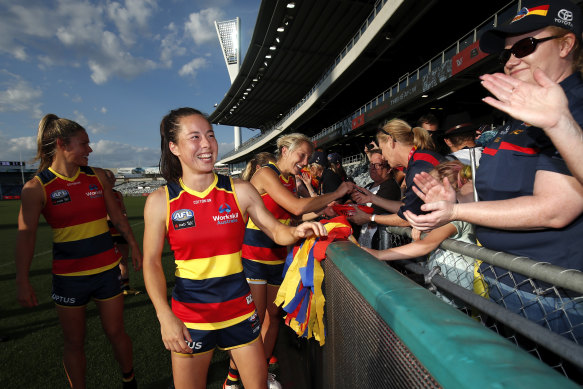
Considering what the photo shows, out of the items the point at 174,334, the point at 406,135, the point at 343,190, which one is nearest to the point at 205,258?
the point at 174,334

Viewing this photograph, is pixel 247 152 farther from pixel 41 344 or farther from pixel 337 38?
pixel 41 344

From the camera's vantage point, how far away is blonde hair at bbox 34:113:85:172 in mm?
2539

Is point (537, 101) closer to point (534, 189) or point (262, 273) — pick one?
point (534, 189)

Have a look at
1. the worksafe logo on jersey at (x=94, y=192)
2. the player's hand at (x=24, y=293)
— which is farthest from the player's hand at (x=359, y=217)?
the player's hand at (x=24, y=293)

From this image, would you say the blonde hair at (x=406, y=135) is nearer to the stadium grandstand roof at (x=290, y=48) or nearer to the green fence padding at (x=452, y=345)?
the green fence padding at (x=452, y=345)

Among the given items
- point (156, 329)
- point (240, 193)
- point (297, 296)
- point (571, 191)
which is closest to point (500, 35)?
point (571, 191)

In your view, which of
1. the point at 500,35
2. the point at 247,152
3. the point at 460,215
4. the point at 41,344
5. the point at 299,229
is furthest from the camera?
the point at 247,152

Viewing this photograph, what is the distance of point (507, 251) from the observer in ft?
4.65

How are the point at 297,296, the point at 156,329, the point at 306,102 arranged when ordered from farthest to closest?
the point at 306,102 → the point at 156,329 → the point at 297,296

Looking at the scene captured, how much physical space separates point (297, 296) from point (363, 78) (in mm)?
27505

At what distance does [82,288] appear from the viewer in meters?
2.45

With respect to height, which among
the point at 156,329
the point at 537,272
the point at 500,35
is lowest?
the point at 156,329

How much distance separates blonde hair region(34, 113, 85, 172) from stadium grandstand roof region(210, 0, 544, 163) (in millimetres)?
7099

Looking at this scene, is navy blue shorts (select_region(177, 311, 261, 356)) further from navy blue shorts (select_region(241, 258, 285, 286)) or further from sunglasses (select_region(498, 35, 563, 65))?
sunglasses (select_region(498, 35, 563, 65))
